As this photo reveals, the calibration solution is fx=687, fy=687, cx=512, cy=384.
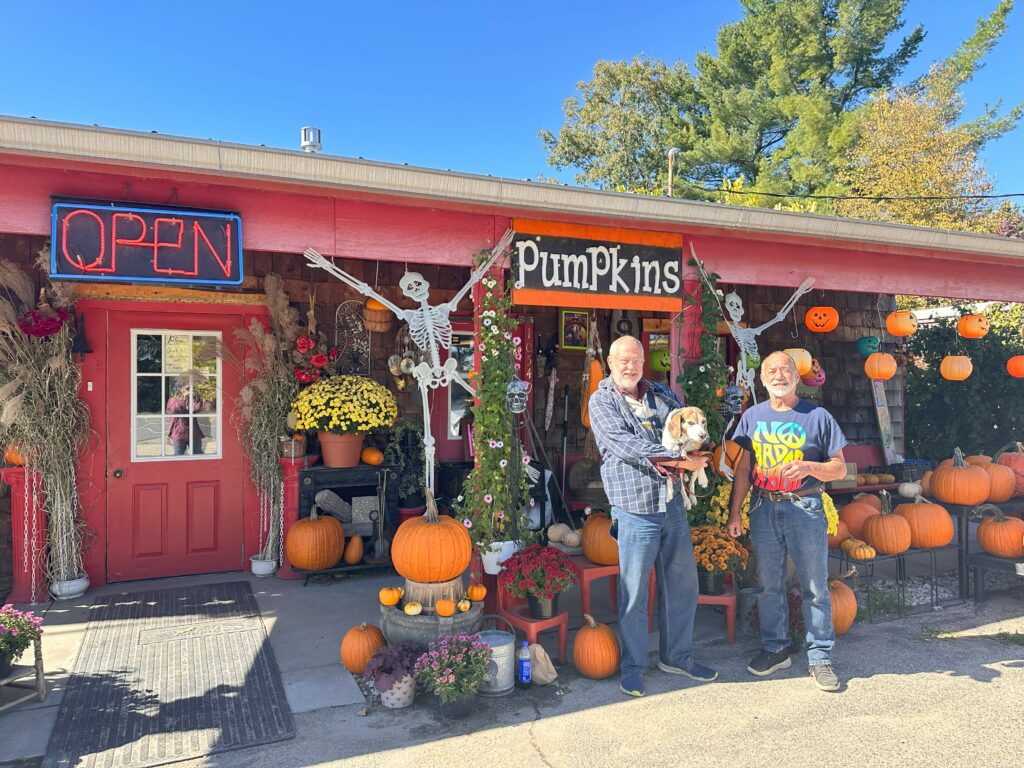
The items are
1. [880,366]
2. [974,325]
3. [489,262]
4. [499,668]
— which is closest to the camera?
[499,668]

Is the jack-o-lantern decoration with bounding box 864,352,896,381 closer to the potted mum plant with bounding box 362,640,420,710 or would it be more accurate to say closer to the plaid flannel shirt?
the plaid flannel shirt

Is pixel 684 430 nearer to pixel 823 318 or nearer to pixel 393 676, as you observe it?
pixel 393 676

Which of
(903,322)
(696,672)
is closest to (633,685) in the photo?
(696,672)

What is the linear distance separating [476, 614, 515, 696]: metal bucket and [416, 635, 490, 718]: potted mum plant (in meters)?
0.07

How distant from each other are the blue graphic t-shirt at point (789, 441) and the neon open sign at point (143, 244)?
2843mm

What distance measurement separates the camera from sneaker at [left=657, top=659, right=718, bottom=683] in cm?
359

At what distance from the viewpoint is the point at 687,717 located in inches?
126

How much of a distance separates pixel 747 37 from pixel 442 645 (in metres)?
23.5

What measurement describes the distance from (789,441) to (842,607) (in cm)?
134

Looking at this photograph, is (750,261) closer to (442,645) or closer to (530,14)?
(442,645)

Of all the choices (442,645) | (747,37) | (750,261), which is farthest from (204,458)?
(747,37)

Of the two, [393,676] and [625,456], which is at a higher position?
[625,456]

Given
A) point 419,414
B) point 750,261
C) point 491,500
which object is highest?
point 750,261

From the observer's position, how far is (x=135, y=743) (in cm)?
293
